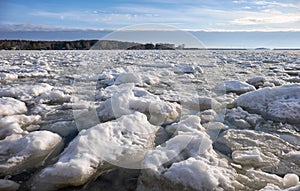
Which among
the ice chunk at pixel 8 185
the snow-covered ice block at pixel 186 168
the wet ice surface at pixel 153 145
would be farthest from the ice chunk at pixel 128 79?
the ice chunk at pixel 8 185

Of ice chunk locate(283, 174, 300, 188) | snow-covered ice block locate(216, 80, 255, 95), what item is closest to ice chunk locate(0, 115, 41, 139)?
ice chunk locate(283, 174, 300, 188)

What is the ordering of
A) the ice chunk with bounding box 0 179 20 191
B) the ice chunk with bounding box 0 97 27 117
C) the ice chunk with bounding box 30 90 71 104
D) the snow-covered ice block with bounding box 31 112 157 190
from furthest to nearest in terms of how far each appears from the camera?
the ice chunk with bounding box 30 90 71 104, the ice chunk with bounding box 0 97 27 117, the snow-covered ice block with bounding box 31 112 157 190, the ice chunk with bounding box 0 179 20 191

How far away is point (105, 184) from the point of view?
2023 mm

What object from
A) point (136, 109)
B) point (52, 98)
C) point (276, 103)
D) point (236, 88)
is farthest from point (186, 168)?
point (236, 88)

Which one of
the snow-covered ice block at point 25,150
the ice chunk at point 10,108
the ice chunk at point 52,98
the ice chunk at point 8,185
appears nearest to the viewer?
the ice chunk at point 8,185

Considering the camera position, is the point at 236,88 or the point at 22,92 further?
the point at 236,88

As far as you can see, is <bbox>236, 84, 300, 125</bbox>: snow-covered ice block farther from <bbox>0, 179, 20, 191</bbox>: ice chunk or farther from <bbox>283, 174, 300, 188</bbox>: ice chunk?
<bbox>0, 179, 20, 191</bbox>: ice chunk

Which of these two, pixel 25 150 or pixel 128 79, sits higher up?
pixel 128 79

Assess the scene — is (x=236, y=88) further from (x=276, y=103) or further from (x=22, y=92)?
(x=22, y=92)

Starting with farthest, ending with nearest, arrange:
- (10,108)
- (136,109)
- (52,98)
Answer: (52,98) < (136,109) < (10,108)

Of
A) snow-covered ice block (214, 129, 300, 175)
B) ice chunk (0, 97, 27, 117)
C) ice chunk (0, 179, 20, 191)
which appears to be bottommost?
ice chunk (0, 179, 20, 191)

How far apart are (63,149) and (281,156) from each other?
2127mm

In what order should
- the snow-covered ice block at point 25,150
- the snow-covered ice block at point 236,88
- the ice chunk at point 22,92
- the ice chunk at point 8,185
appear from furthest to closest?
the snow-covered ice block at point 236,88
the ice chunk at point 22,92
the snow-covered ice block at point 25,150
the ice chunk at point 8,185

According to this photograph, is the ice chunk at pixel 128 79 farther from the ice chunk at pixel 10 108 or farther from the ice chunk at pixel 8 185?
the ice chunk at pixel 8 185
